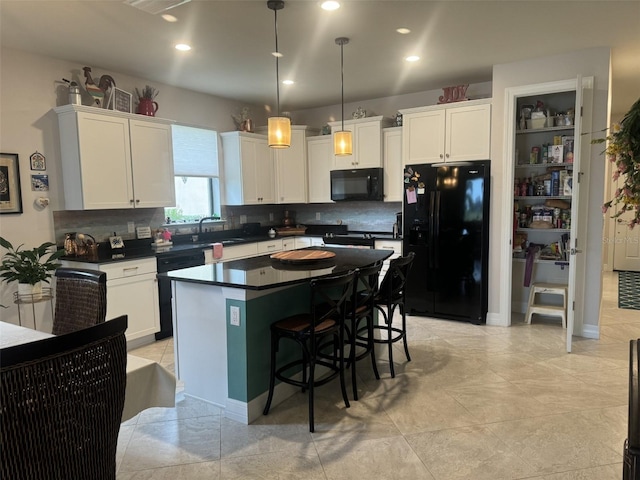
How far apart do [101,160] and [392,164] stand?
3.28 m

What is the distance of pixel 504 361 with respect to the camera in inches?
145

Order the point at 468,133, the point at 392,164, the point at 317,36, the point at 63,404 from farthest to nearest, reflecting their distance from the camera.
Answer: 1. the point at 392,164
2. the point at 468,133
3. the point at 317,36
4. the point at 63,404

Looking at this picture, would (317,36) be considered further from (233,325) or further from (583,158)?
(583,158)

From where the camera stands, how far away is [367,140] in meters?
5.49

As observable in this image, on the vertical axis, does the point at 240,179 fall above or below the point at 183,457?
above

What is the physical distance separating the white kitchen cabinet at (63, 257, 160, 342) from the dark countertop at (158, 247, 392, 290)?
96 cm

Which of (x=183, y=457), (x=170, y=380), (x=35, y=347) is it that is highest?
(x=35, y=347)

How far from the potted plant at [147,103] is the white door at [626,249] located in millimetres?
7796

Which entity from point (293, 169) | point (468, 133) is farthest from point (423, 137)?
point (293, 169)

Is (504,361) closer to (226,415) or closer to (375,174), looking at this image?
(226,415)

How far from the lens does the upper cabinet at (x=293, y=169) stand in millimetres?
6020

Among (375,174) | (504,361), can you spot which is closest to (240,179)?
(375,174)

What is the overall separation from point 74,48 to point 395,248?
3.78 metres

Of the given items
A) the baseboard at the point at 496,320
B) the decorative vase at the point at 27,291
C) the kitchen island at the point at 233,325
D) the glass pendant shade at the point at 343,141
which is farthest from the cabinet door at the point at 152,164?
the baseboard at the point at 496,320
